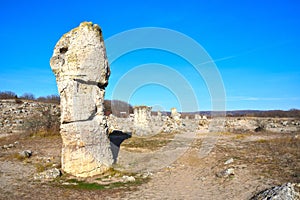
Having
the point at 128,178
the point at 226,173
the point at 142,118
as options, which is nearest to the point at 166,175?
the point at 128,178

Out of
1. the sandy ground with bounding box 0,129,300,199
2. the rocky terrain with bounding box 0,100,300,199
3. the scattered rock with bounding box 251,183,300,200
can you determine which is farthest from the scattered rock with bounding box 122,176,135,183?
the scattered rock with bounding box 251,183,300,200

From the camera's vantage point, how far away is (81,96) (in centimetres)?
1020

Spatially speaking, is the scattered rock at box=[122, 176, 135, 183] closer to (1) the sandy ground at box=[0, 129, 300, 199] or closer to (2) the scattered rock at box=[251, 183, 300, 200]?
(1) the sandy ground at box=[0, 129, 300, 199]

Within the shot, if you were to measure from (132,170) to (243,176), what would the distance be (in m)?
4.12

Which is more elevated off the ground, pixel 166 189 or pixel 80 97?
pixel 80 97

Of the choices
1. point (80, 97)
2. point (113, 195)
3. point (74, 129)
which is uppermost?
point (80, 97)

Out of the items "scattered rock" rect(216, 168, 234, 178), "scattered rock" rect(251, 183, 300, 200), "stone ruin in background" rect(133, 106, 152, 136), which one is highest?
"stone ruin in background" rect(133, 106, 152, 136)

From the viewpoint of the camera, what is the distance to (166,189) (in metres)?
8.51

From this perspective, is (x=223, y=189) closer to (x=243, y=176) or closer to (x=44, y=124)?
(x=243, y=176)

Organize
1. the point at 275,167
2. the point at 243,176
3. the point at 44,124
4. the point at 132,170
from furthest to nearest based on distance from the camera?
the point at 44,124, the point at 132,170, the point at 275,167, the point at 243,176

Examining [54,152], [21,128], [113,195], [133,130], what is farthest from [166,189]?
[21,128]

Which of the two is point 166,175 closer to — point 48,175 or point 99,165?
point 99,165

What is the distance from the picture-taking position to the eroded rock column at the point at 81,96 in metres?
10.0

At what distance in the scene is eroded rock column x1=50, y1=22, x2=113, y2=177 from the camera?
10.0 meters
